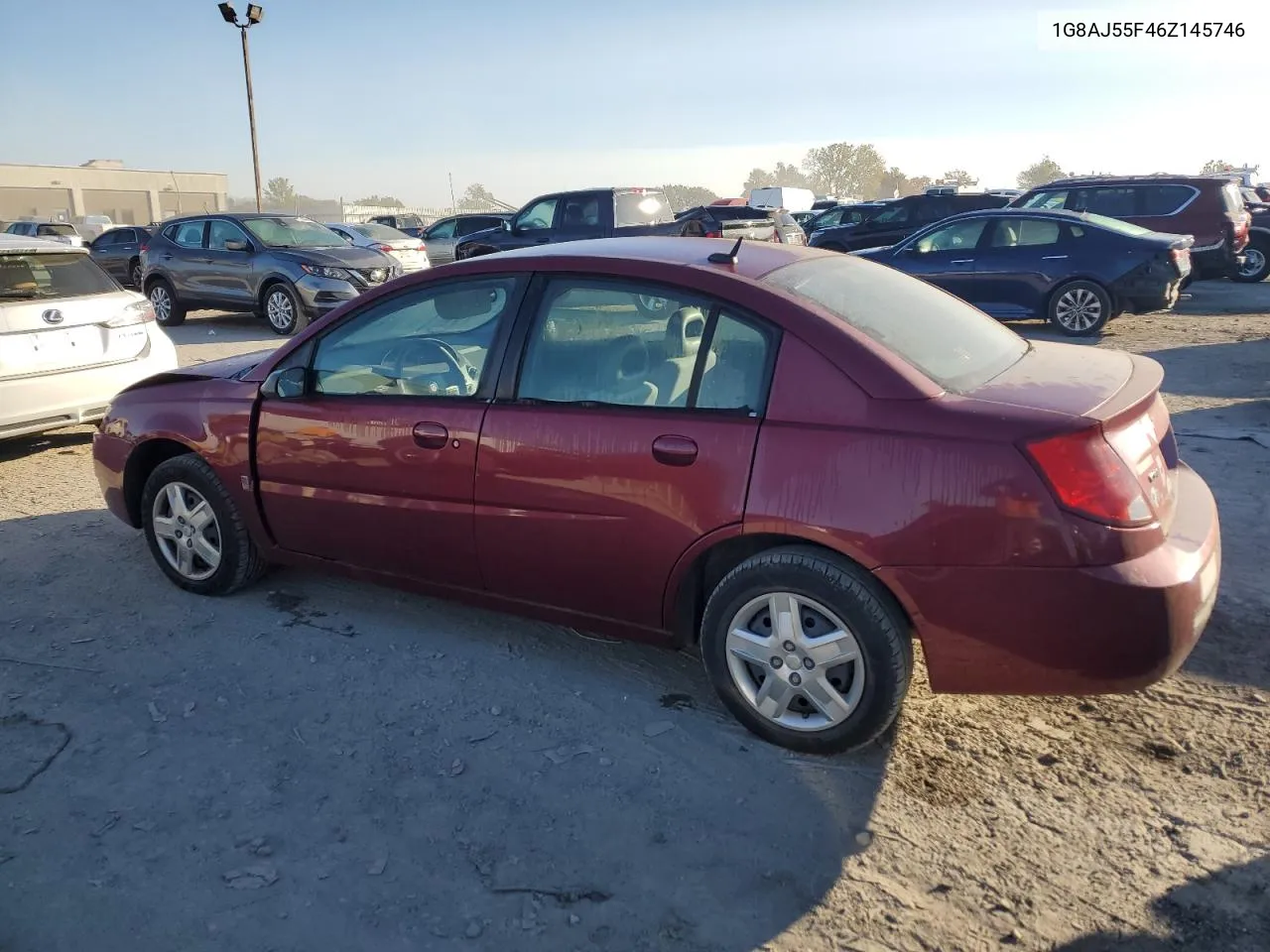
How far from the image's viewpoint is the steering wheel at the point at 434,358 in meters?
3.82

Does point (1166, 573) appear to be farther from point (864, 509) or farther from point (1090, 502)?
point (864, 509)

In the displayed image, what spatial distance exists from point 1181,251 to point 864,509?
1114 centimetres

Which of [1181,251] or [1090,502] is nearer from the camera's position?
[1090,502]

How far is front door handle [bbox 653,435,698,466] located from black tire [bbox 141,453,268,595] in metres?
2.19

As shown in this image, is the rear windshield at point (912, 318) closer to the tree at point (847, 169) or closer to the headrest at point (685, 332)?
the headrest at point (685, 332)

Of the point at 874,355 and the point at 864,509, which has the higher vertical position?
the point at 874,355

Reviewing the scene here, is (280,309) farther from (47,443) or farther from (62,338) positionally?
(62,338)

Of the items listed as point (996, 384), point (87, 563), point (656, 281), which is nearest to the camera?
point (996, 384)

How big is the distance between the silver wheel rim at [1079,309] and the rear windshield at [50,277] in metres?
10.3

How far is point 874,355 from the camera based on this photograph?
3049mm

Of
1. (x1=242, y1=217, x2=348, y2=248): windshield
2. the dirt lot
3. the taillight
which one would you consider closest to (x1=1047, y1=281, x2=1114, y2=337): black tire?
the dirt lot

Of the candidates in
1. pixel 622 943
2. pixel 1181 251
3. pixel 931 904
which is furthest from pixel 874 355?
pixel 1181 251

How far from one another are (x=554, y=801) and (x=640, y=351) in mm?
1518

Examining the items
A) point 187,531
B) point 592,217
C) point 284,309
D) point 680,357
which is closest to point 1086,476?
point 680,357
